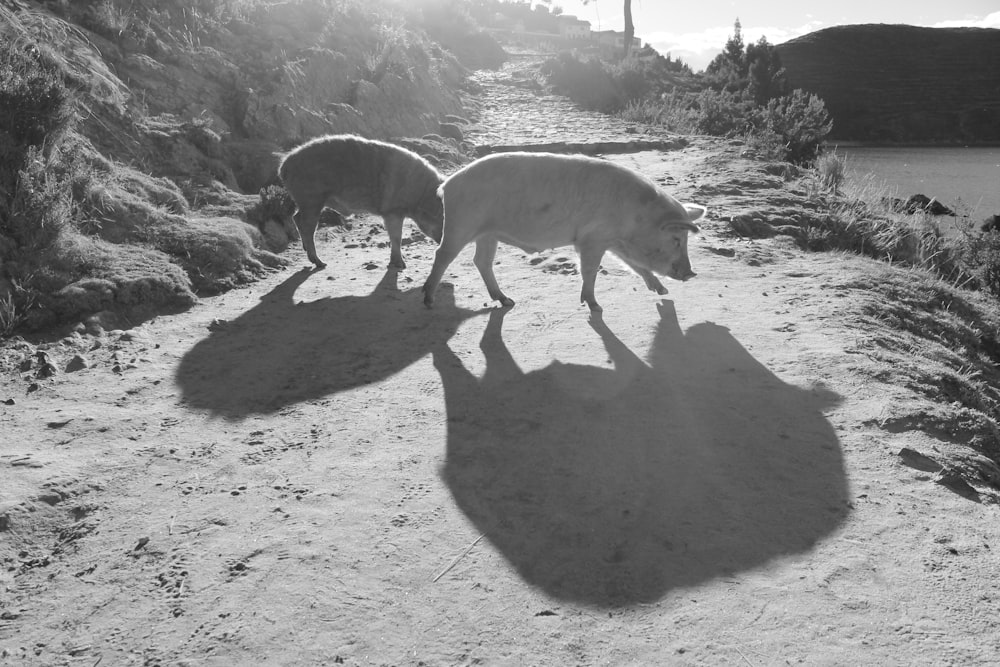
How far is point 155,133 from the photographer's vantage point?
10.3 meters

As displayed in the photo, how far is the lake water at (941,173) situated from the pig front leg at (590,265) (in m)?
11.0

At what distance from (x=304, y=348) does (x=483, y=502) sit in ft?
9.80

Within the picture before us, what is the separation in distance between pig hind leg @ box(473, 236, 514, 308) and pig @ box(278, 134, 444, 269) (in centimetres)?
159

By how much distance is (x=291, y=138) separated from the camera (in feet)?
41.8

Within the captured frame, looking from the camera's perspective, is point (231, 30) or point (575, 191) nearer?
point (575, 191)

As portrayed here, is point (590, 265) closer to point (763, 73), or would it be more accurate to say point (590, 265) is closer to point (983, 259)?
point (983, 259)

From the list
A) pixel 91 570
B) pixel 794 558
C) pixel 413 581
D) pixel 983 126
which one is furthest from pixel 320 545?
pixel 983 126

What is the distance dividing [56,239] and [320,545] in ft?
17.5

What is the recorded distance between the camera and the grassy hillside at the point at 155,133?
274 inches

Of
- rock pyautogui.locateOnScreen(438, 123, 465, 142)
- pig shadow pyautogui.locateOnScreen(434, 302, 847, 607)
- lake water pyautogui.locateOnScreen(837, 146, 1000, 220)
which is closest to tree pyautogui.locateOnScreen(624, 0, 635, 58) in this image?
lake water pyautogui.locateOnScreen(837, 146, 1000, 220)

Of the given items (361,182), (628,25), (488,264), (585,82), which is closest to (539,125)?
(585,82)

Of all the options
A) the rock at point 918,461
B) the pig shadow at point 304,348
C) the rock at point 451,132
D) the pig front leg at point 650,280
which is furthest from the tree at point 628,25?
the rock at point 918,461

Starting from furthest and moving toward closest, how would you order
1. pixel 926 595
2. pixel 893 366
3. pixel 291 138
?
1. pixel 291 138
2. pixel 893 366
3. pixel 926 595

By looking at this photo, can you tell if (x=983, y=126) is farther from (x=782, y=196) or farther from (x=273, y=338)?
(x=273, y=338)
